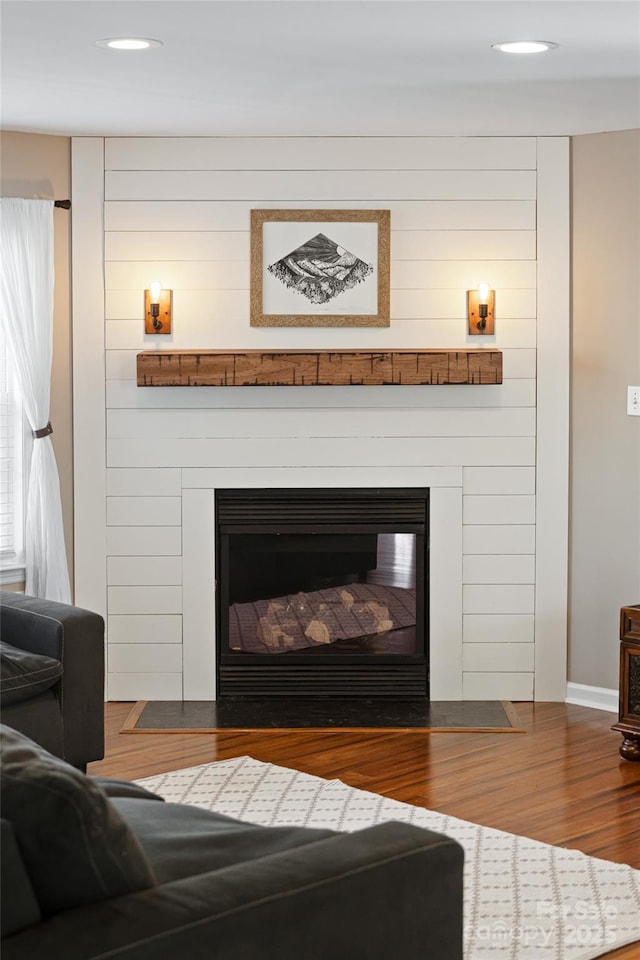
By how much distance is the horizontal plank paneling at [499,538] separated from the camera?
5.37m

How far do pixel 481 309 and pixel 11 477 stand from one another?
221 centimetres

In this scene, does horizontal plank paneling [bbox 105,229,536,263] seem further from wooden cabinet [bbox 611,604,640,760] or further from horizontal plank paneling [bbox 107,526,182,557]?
wooden cabinet [bbox 611,604,640,760]

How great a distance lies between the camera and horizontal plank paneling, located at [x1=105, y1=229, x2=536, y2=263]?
17.3 ft

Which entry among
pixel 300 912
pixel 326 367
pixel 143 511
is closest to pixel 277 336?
pixel 326 367

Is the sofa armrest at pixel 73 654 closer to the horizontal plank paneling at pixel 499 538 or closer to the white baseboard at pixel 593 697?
the horizontal plank paneling at pixel 499 538

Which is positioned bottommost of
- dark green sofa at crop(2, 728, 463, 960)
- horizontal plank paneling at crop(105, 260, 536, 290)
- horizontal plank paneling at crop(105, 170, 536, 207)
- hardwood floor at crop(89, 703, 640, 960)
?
hardwood floor at crop(89, 703, 640, 960)

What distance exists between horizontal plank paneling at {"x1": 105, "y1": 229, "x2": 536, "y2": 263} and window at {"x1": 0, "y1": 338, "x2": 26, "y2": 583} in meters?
0.74

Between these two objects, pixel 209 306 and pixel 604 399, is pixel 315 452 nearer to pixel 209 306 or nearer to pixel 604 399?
pixel 209 306

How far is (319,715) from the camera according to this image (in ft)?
16.8

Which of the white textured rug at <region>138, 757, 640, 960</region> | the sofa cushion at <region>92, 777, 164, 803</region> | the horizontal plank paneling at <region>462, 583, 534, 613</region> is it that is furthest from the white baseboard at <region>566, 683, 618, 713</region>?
the sofa cushion at <region>92, 777, 164, 803</region>

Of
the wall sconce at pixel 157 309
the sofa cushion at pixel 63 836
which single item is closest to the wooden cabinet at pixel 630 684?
the wall sconce at pixel 157 309

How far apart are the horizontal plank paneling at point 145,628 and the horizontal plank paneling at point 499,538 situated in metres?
1.37

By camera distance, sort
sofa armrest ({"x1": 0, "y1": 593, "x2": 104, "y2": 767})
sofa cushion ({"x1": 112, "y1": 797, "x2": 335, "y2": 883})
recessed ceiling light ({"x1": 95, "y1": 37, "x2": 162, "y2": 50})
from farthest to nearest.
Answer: sofa armrest ({"x1": 0, "y1": 593, "x2": 104, "y2": 767}) → recessed ceiling light ({"x1": 95, "y1": 37, "x2": 162, "y2": 50}) → sofa cushion ({"x1": 112, "y1": 797, "x2": 335, "y2": 883})

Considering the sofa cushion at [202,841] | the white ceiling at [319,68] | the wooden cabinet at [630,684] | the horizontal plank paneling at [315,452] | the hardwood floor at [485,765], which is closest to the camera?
the sofa cushion at [202,841]
